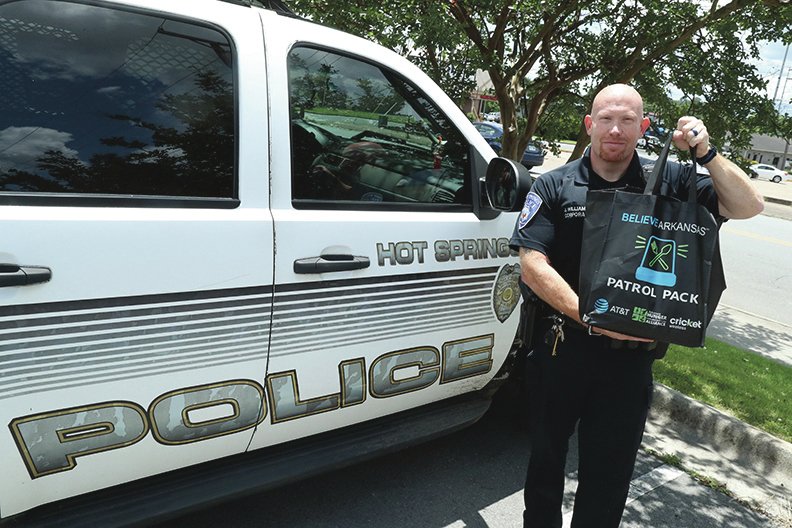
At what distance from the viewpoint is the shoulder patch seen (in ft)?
6.88

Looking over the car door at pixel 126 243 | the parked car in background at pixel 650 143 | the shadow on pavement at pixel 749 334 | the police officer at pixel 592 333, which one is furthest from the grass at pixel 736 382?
the car door at pixel 126 243

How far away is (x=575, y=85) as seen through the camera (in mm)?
5000

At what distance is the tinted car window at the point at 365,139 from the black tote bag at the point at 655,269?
82 cm

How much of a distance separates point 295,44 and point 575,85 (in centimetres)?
355

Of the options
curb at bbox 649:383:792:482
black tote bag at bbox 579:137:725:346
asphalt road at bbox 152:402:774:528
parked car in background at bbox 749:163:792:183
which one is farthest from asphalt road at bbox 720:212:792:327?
parked car in background at bbox 749:163:792:183

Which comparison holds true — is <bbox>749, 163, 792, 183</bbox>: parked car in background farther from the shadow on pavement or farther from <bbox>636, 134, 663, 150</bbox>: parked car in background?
<bbox>636, 134, 663, 150</bbox>: parked car in background

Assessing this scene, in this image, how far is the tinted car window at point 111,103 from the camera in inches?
62.6

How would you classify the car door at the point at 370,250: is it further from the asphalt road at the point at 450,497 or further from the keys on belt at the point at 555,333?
the asphalt road at the point at 450,497

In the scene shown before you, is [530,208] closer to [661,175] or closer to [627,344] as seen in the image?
[661,175]

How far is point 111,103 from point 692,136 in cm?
174

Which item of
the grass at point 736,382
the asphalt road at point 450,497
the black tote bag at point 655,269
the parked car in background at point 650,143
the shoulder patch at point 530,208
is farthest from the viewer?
the parked car in background at point 650,143

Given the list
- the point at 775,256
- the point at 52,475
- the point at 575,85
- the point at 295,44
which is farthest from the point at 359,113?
the point at 775,256

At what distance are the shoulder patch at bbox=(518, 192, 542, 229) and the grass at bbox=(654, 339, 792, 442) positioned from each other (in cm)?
239

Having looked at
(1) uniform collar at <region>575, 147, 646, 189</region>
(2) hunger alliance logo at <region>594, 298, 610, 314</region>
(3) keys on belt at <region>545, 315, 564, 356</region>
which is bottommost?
(3) keys on belt at <region>545, 315, 564, 356</region>
